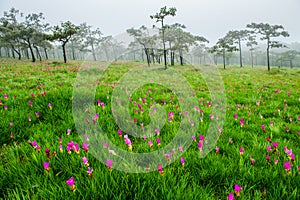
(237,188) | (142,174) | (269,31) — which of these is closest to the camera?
(237,188)

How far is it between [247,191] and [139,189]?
1081 millimetres

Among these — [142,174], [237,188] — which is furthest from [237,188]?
[142,174]

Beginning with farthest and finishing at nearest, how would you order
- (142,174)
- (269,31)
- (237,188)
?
(269,31), (142,174), (237,188)

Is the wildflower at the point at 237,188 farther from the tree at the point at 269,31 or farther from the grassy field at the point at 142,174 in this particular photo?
the tree at the point at 269,31

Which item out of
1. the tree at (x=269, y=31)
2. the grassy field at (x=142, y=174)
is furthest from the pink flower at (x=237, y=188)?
the tree at (x=269, y=31)

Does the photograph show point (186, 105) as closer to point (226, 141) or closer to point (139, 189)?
point (226, 141)

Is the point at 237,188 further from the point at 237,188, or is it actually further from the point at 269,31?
the point at 269,31

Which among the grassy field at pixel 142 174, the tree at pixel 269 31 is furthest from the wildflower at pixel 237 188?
the tree at pixel 269 31

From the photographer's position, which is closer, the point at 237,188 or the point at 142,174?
the point at 237,188

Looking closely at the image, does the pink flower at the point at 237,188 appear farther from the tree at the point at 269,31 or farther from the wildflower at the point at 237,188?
the tree at the point at 269,31

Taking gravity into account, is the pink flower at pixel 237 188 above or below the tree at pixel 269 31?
below

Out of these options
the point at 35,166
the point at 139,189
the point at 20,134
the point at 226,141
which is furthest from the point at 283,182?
the point at 20,134

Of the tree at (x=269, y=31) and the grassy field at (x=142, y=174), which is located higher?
the tree at (x=269, y=31)

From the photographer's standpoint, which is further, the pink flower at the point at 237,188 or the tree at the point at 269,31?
the tree at the point at 269,31
